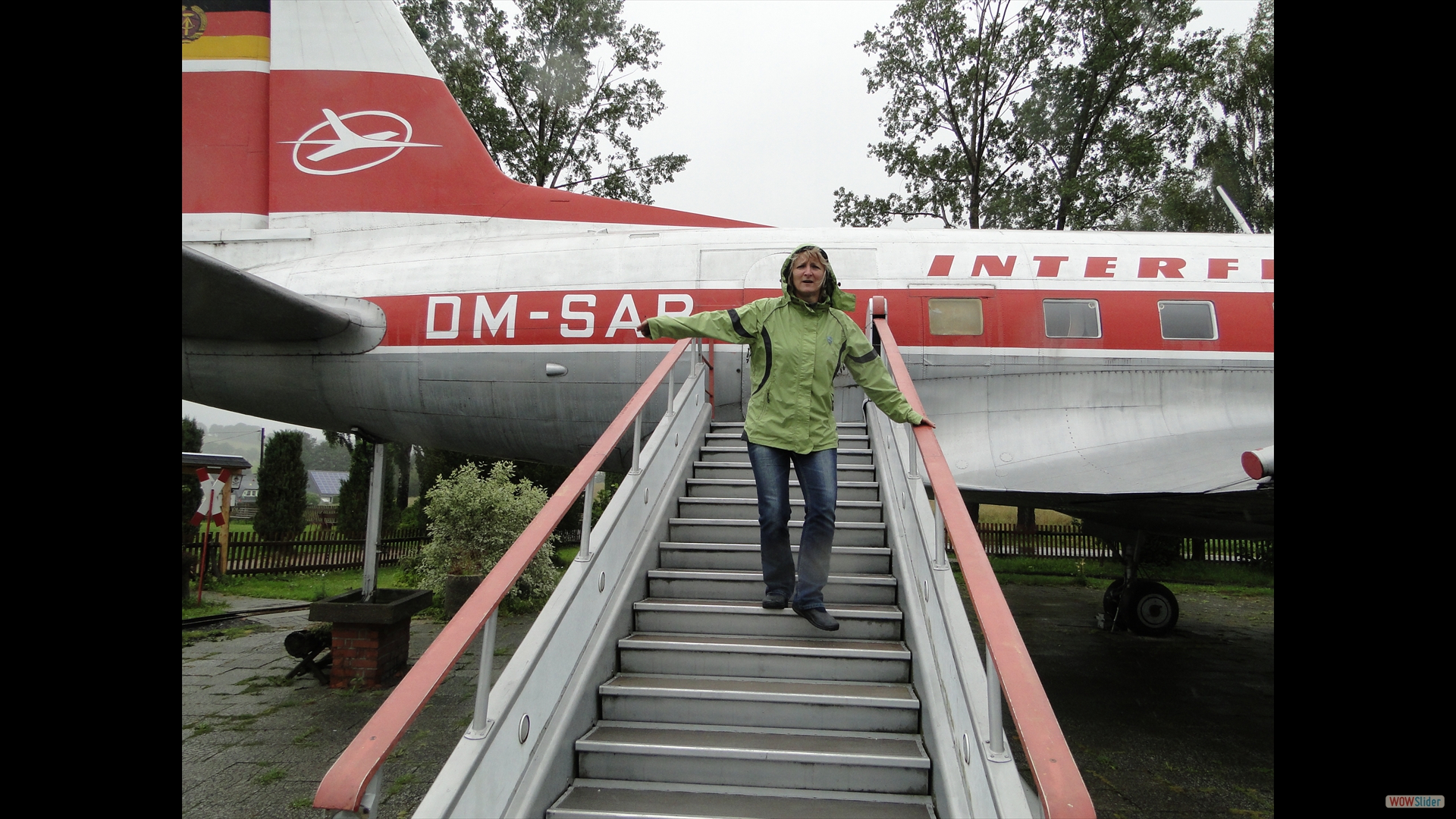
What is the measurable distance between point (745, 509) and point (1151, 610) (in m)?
7.85

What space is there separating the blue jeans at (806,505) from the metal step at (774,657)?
0.81 feet

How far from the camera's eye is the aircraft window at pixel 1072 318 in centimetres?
642

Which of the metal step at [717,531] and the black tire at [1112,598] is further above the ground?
the metal step at [717,531]

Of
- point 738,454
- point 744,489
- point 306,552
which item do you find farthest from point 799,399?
point 306,552

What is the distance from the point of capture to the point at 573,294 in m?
6.77

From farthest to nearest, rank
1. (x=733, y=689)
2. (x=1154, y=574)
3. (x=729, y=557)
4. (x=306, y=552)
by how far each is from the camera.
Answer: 1. (x=306, y=552)
2. (x=1154, y=574)
3. (x=729, y=557)
4. (x=733, y=689)

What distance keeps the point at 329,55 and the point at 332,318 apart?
10.4 ft

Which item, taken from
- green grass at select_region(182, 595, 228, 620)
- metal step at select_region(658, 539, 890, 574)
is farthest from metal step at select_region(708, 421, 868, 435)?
green grass at select_region(182, 595, 228, 620)

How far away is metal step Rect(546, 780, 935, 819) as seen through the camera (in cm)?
287

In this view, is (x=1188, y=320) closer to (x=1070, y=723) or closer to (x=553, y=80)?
(x=1070, y=723)

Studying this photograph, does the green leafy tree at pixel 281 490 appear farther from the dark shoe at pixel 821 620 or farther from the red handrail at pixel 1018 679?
the red handrail at pixel 1018 679

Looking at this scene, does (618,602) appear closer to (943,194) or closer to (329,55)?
(329,55)

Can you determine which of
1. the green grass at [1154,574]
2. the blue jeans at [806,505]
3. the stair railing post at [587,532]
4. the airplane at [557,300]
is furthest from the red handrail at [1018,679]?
the green grass at [1154,574]
